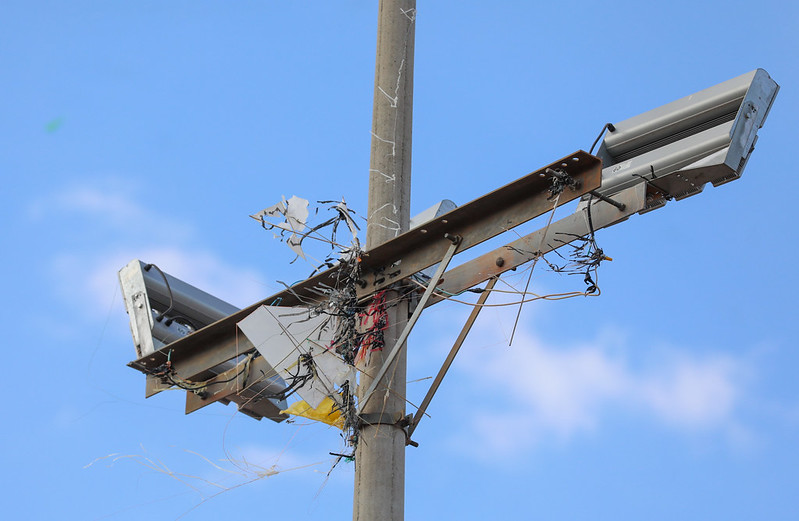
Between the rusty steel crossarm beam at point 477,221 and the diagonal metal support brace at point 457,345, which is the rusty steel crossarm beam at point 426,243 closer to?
the rusty steel crossarm beam at point 477,221

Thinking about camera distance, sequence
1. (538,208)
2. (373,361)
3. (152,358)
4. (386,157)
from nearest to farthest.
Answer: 1. (538,208)
2. (373,361)
3. (386,157)
4. (152,358)

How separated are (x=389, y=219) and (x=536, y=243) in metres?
1.00

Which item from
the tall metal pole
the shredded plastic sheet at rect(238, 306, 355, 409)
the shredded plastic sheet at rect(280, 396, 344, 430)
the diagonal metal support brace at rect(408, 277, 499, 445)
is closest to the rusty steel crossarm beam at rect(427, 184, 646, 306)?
the diagonal metal support brace at rect(408, 277, 499, 445)

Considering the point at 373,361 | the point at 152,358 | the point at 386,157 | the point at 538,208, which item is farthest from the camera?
the point at 152,358

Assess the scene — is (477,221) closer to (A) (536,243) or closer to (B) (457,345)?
(A) (536,243)

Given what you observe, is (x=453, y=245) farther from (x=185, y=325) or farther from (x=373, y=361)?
(x=185, y=325)

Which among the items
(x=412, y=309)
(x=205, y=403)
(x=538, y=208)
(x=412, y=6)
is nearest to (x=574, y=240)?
(x=538, y=208)

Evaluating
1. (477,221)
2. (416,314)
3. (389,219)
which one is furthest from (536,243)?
(389,219)

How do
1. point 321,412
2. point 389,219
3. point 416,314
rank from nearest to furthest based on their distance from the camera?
point 416,314 < point 389,219 < point 321,412

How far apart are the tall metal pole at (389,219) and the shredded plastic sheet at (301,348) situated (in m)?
0.20

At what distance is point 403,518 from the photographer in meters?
6.69

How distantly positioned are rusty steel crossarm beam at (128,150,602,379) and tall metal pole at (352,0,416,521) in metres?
0.25

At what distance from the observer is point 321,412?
764cm

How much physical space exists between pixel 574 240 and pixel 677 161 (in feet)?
2.40
